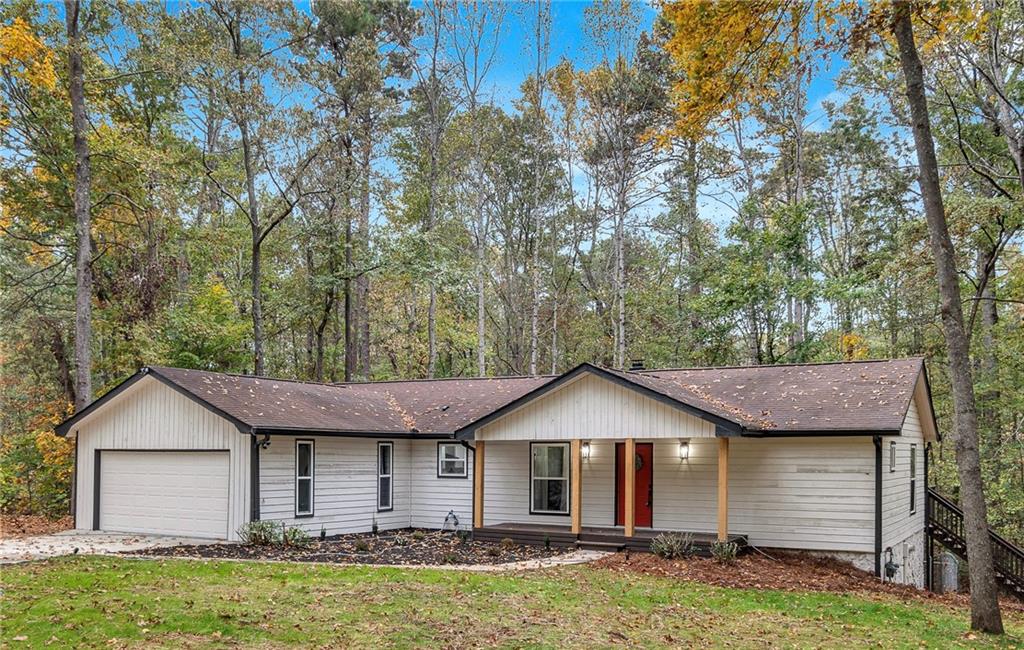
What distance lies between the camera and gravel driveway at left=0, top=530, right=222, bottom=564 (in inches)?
478

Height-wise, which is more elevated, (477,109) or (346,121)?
(477,109)

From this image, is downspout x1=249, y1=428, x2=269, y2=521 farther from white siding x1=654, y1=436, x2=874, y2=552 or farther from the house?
white siding x1=654, y1=436, x2=874, y2=552

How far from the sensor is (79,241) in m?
17.3

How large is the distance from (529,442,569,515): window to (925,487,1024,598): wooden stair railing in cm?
895

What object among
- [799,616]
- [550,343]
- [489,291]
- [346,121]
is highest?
[346,121]

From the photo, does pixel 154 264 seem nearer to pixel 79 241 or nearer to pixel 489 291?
pixel 79 241

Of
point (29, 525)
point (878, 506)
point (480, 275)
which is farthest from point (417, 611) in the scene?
point (480, 275)

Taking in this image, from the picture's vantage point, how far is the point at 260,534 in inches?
538

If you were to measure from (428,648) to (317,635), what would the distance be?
3.64 feet

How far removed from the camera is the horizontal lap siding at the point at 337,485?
1459cm

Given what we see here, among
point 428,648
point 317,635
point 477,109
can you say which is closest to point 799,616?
point 428,648

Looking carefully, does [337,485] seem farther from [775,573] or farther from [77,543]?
[775,573]

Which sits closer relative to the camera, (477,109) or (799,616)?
(799,616)

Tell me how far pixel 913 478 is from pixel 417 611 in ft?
42.7
